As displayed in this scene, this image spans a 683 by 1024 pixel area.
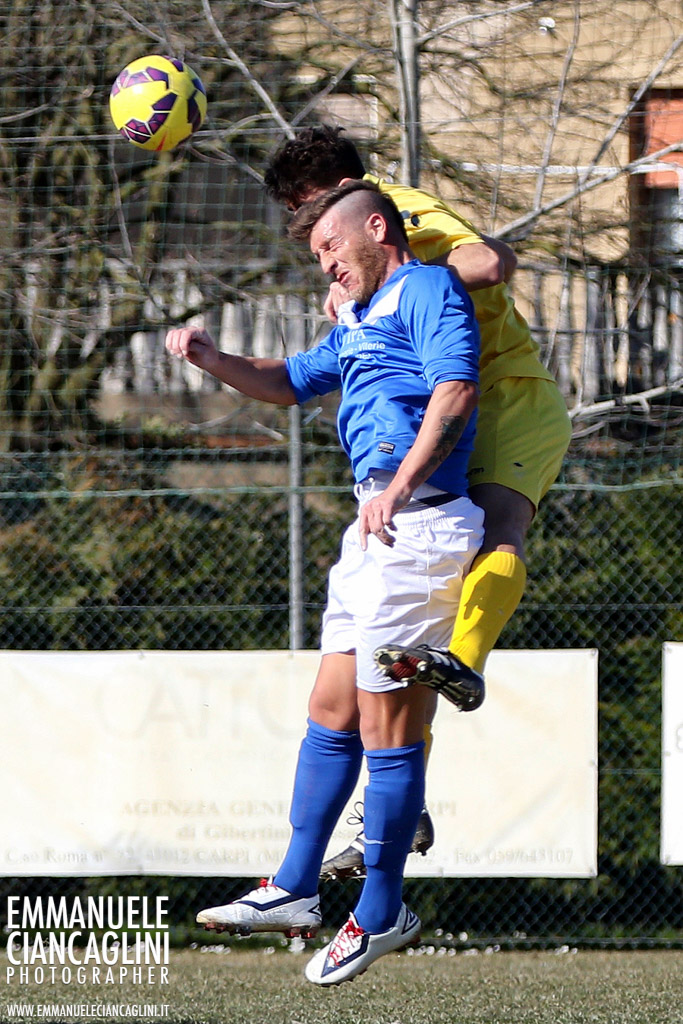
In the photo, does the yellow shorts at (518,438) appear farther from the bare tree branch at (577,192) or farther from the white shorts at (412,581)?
the bare tree branch at (577,192)

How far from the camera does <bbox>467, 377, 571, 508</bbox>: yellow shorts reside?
344 cm

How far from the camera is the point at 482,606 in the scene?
3227mm

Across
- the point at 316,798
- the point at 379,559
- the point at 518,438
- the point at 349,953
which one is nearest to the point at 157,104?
the point at 518,438

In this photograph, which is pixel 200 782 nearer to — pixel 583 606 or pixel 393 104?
pixel 583 606

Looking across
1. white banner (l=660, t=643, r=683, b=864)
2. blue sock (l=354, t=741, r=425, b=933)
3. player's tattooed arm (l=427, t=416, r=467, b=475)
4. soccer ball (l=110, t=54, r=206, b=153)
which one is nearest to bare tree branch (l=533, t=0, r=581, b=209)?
white banner (l=660, t=643, r=683, b=864)

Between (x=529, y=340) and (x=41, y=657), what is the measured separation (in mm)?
3635

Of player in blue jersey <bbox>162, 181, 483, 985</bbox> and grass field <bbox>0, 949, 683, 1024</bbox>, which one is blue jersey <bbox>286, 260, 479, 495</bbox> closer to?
player in blue jersey <bbox>162, 181, 483, 985</bbox>

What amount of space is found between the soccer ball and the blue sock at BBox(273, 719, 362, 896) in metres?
2.37

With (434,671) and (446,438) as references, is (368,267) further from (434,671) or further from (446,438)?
(434,671)

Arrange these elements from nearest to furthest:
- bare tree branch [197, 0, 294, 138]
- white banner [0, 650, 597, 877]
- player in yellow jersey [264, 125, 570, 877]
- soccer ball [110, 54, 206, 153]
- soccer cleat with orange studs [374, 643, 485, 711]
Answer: soccer cleat with orange studs [374, 643, 485, 711], player in yellow jersey [264, 125, 570, 877], soccer ball [110, 54, 206, 153], white banner [0, 650, 597, 877], bare tree branch [197, 0, 294, 138]

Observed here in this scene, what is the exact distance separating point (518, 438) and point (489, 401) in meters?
0.13

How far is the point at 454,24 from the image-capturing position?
6.71m

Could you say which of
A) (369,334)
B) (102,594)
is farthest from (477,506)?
(102,594)

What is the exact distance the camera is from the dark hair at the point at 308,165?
353 cm
